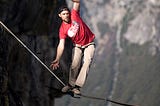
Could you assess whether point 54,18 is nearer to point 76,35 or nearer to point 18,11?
point 18,11

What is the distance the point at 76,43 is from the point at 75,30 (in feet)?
2.40

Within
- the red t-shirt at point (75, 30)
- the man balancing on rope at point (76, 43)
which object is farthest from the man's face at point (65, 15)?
the red t-shirt at point (75, 30)

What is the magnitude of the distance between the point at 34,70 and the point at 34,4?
3.59 meters

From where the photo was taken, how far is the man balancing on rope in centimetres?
1483

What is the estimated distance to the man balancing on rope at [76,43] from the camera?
48.6 ft

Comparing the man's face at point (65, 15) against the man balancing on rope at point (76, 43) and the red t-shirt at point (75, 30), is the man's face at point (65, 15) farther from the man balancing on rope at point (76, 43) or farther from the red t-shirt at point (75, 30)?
the red t-shirt at point (75, 30)

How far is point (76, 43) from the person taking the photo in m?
15.4

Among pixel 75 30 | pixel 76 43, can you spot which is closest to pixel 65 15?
pixel 75 30

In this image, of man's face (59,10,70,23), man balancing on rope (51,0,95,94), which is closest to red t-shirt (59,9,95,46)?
man balancing on rope (51,0,95,94)

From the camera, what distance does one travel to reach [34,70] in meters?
19.1

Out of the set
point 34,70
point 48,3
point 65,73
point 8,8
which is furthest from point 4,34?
point 48,3

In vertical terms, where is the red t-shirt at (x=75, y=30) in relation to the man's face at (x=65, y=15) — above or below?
below

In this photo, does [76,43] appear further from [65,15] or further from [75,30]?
[65,15]

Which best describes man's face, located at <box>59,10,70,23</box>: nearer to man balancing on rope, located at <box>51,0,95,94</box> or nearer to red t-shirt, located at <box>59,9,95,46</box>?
man balancing on rope, located at <box>51,0,95,94</box>
